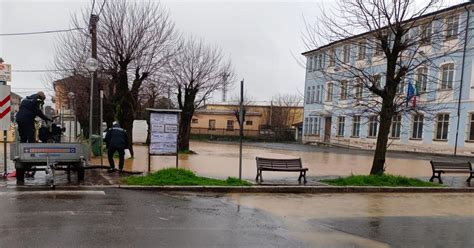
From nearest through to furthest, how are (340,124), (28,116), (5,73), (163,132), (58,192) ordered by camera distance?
(58,192), (28,116), (5,73), (163,132), (340,124)

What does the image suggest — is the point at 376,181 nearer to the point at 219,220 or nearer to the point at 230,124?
the point at 219,220

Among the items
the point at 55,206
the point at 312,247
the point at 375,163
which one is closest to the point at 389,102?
the point at 375,163

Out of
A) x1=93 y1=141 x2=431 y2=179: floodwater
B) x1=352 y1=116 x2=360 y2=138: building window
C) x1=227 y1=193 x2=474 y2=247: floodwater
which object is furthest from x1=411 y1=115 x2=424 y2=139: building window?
x1=227 y1=193 x2=474 y2=247: floodwater

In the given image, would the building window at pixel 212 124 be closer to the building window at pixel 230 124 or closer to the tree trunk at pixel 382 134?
the building window at pixel 230 124

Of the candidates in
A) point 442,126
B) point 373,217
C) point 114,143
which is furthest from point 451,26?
point 442,126

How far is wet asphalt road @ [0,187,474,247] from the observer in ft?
21.8

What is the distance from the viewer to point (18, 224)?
704 centimetres

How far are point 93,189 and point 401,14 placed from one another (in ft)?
34.7

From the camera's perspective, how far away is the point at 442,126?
118 ft

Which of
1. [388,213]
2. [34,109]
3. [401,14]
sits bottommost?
[388,213]

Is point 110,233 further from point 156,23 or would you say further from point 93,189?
point 156,23

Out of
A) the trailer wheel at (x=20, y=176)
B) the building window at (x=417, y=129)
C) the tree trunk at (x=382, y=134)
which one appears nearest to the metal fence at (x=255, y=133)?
the building window at (x=417, y=129)

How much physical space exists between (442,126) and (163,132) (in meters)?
28.8

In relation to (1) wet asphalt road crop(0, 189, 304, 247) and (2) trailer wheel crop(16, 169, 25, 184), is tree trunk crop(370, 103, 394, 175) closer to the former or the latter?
(1) wet asphalt road crop(0, 189, 304, 247)
